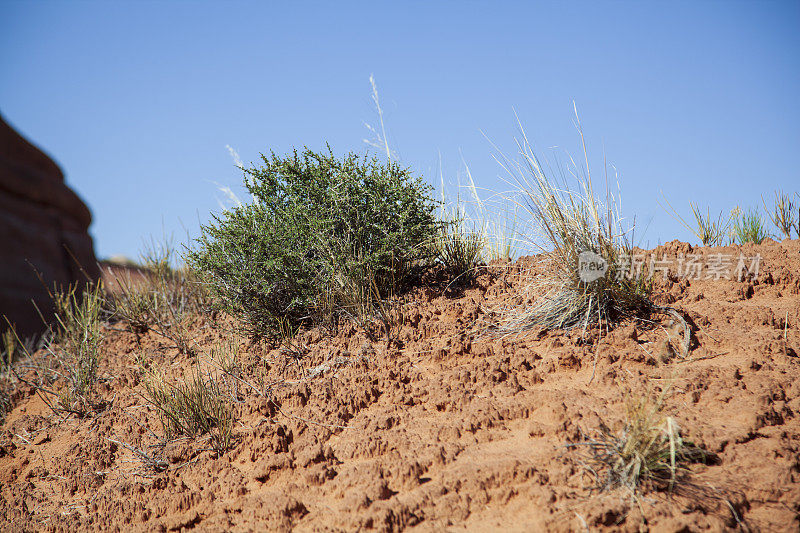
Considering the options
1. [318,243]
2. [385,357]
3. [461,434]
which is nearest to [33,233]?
[318,243]

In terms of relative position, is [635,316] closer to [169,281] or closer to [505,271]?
[505,271]

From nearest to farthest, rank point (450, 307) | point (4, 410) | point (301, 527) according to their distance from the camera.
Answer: point (301, 527), point (450, 307), point (4, 410)

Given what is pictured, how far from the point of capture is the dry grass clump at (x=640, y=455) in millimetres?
2625

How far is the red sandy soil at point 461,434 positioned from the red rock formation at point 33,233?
→ 456 cm

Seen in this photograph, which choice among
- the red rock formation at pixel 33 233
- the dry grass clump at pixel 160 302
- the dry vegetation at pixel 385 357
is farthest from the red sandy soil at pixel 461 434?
the red rock formation at pixel 33 233

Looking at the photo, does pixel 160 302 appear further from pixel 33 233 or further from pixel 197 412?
pixel 33 233

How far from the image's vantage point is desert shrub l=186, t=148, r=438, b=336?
4867mm

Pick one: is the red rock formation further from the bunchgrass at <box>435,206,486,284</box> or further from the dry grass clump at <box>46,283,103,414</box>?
the bunchgrass at <box>435,206,486,284</box>

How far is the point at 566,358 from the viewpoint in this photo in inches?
147

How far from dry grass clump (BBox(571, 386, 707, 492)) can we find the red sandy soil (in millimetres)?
62

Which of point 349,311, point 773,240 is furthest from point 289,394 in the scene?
Answer: point 773,240

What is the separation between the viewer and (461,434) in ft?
10.8

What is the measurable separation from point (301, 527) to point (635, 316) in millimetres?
2688

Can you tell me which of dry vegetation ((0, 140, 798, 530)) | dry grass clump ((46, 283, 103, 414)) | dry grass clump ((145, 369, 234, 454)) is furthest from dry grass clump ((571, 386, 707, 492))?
dry grass clump ((46, 283, 103, 414))
